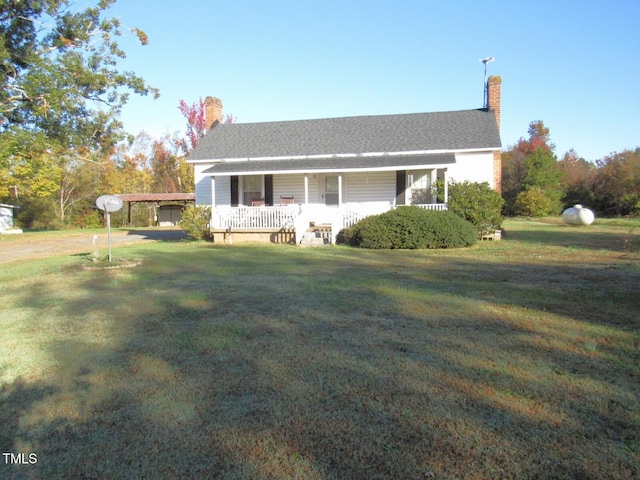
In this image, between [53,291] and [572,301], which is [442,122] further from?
[53,291]

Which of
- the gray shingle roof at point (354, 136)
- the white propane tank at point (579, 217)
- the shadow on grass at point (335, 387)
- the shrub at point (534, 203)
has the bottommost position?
the shadow on grass at point (335, 387)

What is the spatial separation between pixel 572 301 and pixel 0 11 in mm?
27724

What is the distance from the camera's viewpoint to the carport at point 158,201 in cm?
3462

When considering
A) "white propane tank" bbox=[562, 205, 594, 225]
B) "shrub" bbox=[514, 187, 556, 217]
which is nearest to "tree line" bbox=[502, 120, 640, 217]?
"shrub" bbox=[514, 187, 556, 217]

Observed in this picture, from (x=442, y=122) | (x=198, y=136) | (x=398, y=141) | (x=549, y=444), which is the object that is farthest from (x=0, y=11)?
(x=549, y=444)

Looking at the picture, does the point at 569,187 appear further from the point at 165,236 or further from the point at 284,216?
the point at 165,236

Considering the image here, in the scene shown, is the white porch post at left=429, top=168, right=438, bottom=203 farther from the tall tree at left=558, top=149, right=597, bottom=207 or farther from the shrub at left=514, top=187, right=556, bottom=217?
the tall tree at left=558, top=149, right=597, bottom=207

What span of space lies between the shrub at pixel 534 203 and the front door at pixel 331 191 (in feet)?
66.0

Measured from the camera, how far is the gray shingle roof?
737 inches

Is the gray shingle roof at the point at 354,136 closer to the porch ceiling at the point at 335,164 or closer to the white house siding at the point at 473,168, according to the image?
the white house siding at the point at 473,168

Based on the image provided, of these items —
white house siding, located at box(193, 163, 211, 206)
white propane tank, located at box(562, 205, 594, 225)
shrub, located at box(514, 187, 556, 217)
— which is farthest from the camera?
shrub, located at box(514, 187, 556, 217)

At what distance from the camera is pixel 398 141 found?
63.4ft

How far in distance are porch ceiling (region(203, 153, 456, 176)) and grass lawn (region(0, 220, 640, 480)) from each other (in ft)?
29.2

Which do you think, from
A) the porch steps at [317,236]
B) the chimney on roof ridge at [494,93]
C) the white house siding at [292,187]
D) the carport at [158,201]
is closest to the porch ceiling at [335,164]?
the white house siding at [292,187]
